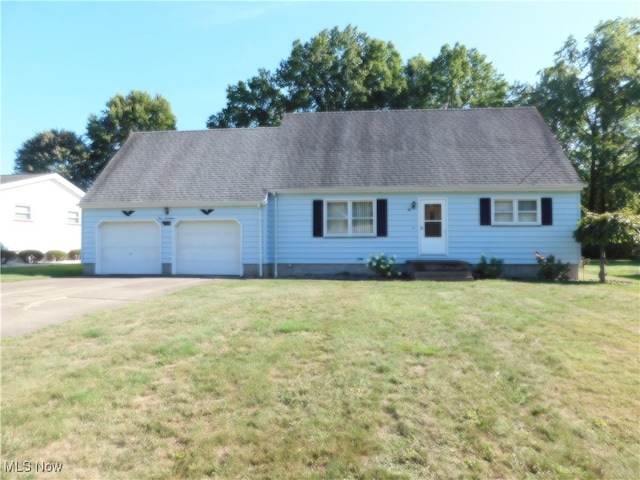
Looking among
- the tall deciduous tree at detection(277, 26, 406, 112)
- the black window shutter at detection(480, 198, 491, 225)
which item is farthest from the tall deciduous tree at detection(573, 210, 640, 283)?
the tall deciduous tree at detection(277, 26, 406, 112)

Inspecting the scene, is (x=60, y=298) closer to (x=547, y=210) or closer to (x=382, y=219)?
(x=382, y=219)

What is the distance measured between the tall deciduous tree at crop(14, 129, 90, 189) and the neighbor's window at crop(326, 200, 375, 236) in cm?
3681

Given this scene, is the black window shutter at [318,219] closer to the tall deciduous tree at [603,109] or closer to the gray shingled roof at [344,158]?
the gray shingled roof at [344,158]

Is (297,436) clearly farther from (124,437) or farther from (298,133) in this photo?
(298,133)

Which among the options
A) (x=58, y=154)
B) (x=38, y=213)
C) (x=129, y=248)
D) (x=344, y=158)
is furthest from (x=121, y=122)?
(x=344, y=158)

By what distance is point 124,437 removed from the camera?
308 centimetres

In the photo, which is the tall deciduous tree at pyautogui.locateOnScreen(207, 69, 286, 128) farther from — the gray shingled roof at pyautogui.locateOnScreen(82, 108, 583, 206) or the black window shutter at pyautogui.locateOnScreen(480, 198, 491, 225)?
the black window shutter at pyautogui.locateOnScreen(480, 198, 491, 225)

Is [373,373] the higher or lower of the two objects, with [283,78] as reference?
lower

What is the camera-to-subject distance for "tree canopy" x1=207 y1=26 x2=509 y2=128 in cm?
3139

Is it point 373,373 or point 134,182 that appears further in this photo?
point 134,182

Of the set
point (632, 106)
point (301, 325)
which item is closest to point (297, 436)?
point (301, 325)

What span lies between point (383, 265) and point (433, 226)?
7.52 feet

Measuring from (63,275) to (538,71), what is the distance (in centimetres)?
3214

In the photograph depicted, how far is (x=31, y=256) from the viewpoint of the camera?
21578mm
